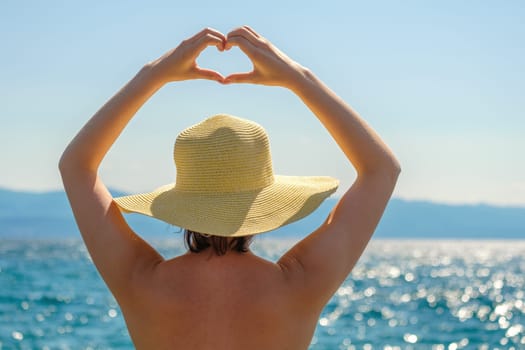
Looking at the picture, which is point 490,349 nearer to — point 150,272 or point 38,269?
point 150,272

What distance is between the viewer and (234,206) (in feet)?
7.01

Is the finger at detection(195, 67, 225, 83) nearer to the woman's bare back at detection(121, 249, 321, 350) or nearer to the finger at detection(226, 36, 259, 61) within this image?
the finger at detection(226, 36, 259, 61)

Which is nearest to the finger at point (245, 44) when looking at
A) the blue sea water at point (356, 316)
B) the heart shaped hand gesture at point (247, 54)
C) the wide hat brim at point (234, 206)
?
the heart shaped hand gesture at point (247, 54)

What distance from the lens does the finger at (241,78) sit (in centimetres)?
230

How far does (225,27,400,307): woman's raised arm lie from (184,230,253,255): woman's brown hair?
0.35 feet

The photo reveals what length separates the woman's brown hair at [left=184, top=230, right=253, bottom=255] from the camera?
214 centimetres

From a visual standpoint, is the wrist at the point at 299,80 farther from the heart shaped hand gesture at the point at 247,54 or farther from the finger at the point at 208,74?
the finger at the point at 208,74

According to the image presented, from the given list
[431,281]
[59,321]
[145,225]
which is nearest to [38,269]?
[431,281]

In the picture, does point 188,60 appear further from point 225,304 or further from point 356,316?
point 356,316

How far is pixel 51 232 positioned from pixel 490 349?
178m

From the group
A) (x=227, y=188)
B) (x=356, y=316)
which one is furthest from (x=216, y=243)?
(x=356, y=316)

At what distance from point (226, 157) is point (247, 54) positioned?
0.94 ft

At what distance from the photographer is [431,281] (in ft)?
110

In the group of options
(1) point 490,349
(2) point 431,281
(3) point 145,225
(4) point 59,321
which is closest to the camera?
(1) point 490,349
